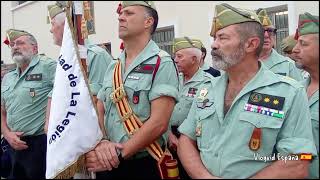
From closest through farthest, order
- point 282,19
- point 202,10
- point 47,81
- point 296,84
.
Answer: point 296,84 < point 47,81 < point 282,19 < point 202,10

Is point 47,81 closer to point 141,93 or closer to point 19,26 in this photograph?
point 141,93

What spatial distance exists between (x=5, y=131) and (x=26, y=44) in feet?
3.19

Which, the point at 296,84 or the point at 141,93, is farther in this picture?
the point at 141,93

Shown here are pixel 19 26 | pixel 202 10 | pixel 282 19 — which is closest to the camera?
pixel 282 19

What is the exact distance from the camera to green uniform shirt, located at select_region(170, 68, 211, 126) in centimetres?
381

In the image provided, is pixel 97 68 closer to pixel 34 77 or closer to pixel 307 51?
pixel 34 77

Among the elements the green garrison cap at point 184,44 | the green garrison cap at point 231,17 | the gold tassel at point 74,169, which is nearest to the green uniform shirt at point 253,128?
the green garrison cap at point 231,17

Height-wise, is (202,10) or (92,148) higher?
(202,10)

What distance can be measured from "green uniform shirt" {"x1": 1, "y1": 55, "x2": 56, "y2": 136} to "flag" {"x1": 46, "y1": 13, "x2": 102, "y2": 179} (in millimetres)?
1681

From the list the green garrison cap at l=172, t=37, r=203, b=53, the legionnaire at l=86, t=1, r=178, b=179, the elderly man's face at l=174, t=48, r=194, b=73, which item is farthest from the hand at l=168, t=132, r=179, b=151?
the green garrison cap at l=172, t=37, r=203, b=53

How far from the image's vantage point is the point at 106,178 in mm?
2812

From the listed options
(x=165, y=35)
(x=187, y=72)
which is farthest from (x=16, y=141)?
(x=165, y=35)

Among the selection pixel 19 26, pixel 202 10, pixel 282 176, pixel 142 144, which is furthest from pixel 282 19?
pixel 19 26

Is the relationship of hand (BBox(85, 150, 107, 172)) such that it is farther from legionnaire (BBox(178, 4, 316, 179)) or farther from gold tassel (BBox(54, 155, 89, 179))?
legionnaire (BBox(178, 4, 316, 179))
